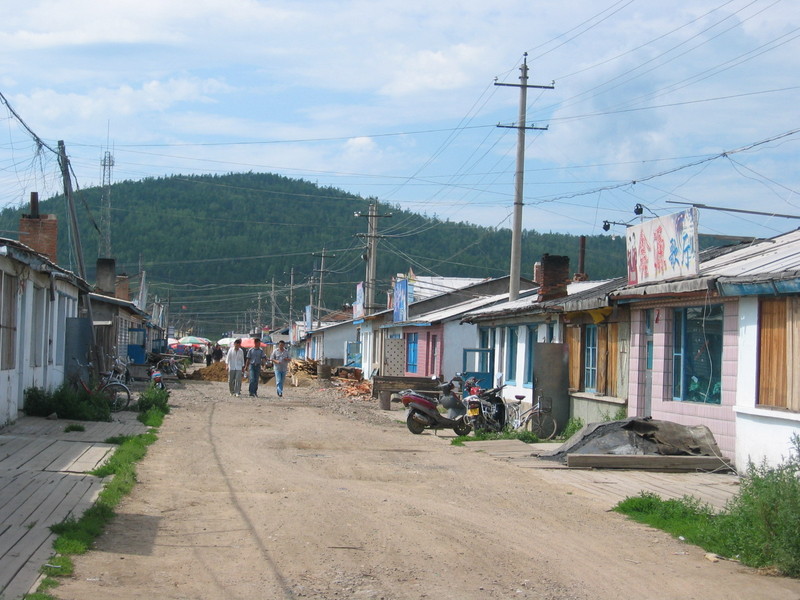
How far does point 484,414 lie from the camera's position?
64.2 feet

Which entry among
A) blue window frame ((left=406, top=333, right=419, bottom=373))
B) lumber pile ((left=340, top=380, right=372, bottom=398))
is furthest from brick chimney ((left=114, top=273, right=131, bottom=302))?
blue window frame ((left=406, top=333, right=419, bottom=373))

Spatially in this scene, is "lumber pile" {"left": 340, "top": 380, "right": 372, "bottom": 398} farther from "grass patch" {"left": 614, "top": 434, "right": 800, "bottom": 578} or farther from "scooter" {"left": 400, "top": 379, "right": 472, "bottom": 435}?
"grass patch" {"left": 614, "top": 434, "right": 800, "bottom": 578}

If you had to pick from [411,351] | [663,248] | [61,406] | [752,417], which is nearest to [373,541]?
[752,417]

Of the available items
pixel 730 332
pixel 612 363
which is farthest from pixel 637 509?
pixel 612 363

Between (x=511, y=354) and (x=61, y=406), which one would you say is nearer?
(x=61, y=406)

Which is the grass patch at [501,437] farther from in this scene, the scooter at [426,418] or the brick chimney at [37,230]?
the brick chimney at [37,230]

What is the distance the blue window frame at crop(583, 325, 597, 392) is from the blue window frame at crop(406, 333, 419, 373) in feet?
68.6

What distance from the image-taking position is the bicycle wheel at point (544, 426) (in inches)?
762

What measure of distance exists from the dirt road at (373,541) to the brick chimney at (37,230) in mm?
12258

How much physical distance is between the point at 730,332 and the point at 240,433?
947 cm

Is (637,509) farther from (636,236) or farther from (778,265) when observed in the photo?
(636,236)

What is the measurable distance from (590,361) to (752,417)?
6.78 m

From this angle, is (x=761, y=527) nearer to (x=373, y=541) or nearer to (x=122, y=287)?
(x=373, y=541)

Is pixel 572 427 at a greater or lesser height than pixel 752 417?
lesser
